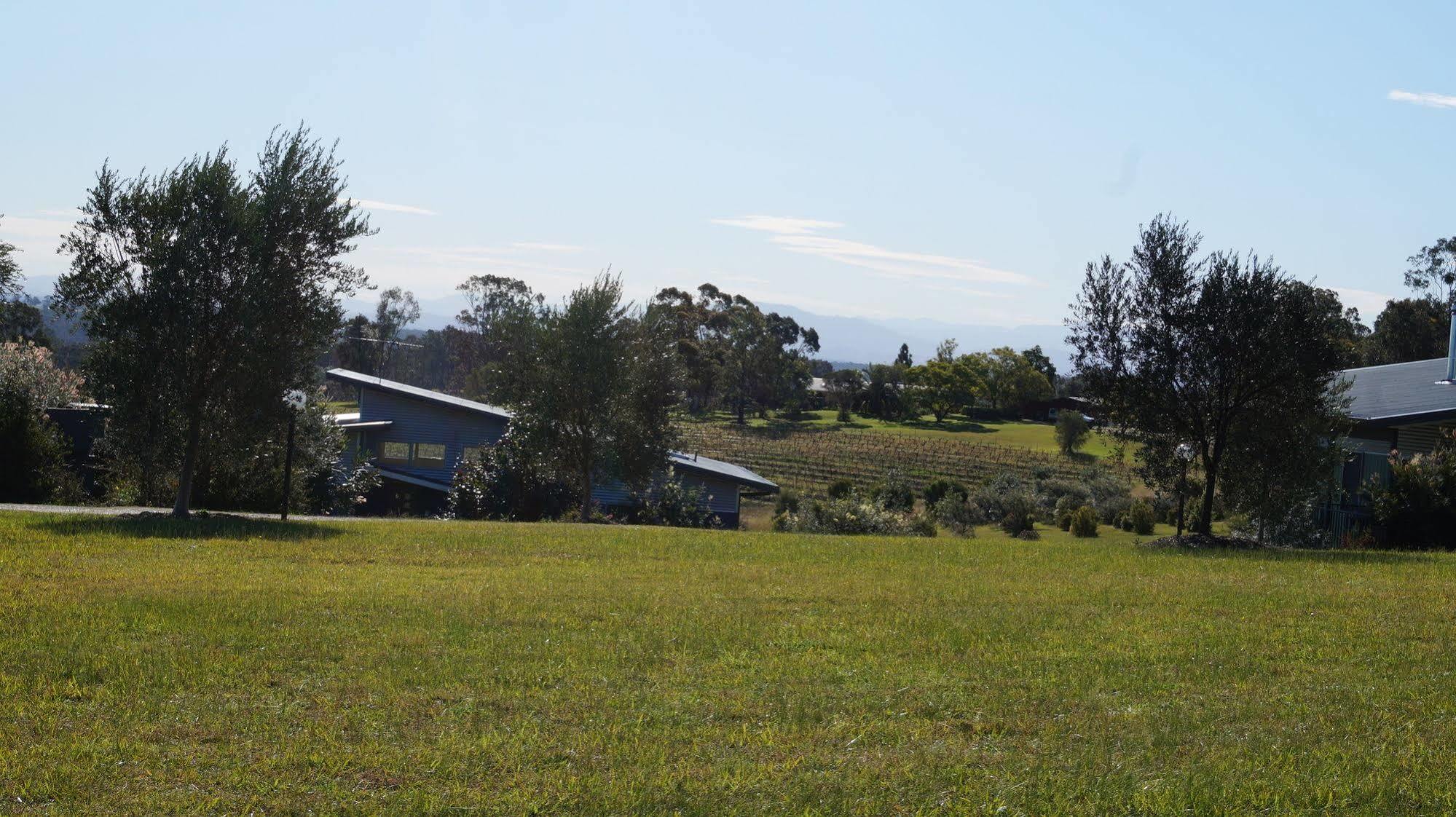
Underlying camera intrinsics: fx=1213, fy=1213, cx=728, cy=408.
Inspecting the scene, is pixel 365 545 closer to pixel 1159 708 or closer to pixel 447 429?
pixel 1159 708

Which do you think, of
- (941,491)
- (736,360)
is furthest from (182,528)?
(736,360)

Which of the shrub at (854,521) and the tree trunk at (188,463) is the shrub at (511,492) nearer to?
the shrub at (854,521)

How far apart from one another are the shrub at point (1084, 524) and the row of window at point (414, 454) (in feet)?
68.4

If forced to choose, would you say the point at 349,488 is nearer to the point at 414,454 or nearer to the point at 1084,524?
the point at 414,454

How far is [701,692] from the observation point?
789 centimetres

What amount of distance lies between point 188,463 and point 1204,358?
1704 centimetres

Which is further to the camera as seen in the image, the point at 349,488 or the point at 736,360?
the point at 736,360

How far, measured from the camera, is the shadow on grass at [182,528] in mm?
16188

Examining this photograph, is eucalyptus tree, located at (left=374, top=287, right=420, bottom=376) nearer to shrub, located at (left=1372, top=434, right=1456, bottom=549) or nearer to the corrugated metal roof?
the corrugated metal roof

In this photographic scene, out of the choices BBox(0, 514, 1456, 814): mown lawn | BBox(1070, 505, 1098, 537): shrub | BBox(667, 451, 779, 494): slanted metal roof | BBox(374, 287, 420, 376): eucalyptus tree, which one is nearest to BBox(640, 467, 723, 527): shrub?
BBox(667, 451, 779, 494): slanted metal roof

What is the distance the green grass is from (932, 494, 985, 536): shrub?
36327 mm

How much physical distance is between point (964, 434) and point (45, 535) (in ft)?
264

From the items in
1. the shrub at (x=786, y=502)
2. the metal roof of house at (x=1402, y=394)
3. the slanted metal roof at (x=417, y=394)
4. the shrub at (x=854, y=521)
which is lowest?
the shrub at (x=786, y=502)

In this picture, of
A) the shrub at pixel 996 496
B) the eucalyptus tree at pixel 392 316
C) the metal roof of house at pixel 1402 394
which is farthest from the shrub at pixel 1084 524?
the eucalyptus tree at pixel 392 316
